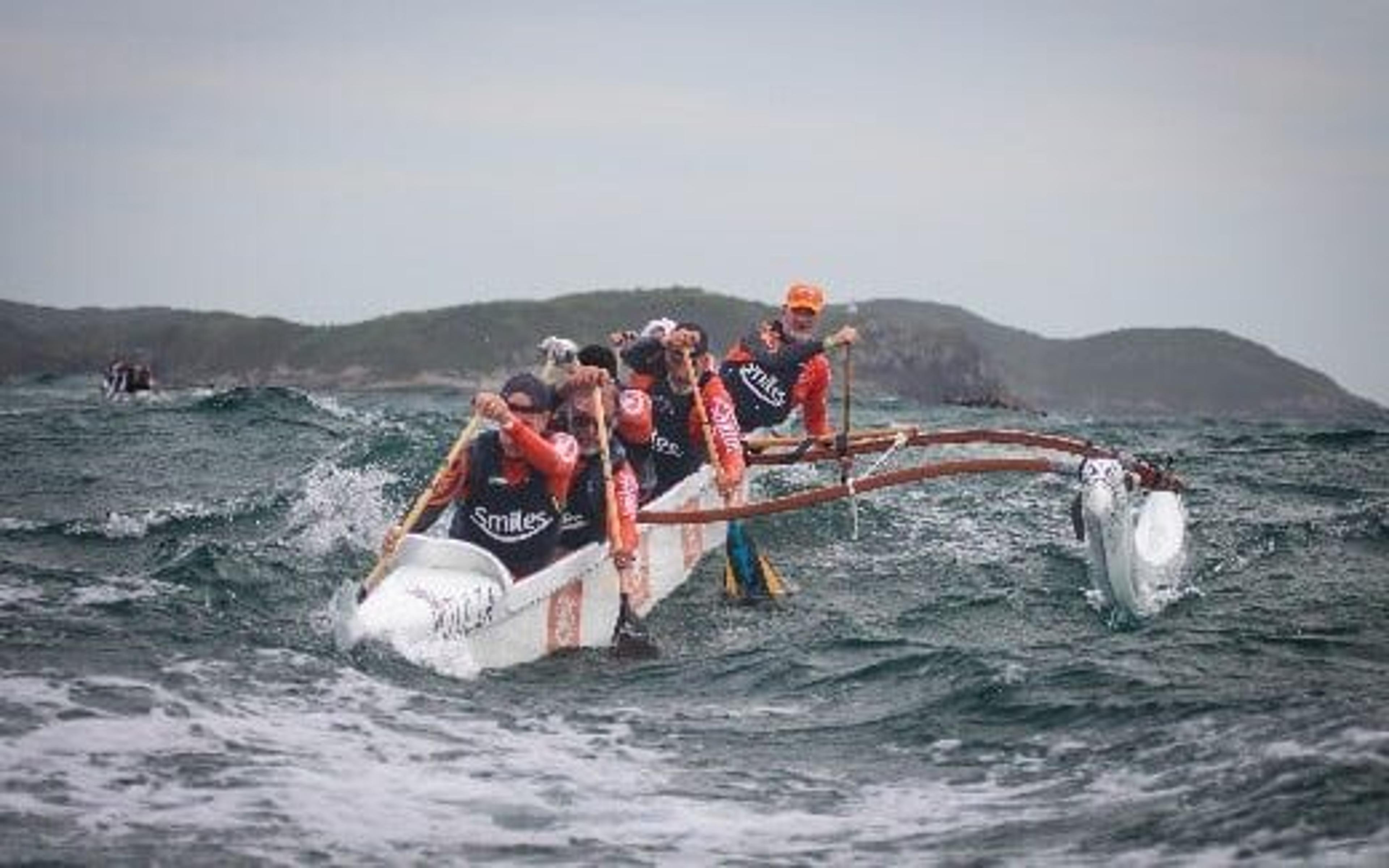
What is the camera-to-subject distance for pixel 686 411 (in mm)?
14211

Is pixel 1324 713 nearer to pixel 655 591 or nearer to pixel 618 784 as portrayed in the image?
pixel 618 784

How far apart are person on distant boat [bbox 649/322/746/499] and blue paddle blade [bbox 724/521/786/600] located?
2.44ft

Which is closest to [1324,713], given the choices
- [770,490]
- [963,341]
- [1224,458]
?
[770,490]

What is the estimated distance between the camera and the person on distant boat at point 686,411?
45.4ft

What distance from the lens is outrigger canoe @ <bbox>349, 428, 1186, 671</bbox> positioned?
934 cm

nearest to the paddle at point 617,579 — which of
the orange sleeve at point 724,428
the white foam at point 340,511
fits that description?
the orange sleeve at point 724,428

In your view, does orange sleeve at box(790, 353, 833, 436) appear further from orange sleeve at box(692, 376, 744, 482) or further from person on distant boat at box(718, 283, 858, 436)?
orange sleeve at box(692, 376, 744, 482)

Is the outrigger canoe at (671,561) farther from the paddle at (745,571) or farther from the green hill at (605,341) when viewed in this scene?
the green hill at (605,341)

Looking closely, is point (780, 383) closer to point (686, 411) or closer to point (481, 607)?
point (686, 411)

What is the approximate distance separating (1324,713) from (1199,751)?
82cm

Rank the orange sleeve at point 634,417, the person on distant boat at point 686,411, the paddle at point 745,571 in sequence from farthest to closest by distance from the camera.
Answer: the person on distant boat at point 686,411 → the paddle at point 745,571 → the orange sleeve at point 634,417

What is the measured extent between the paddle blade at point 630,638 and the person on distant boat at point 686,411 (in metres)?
3.30

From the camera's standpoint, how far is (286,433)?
2561 cm

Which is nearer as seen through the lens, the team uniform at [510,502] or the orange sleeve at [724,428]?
the team uniform at [510,502]
